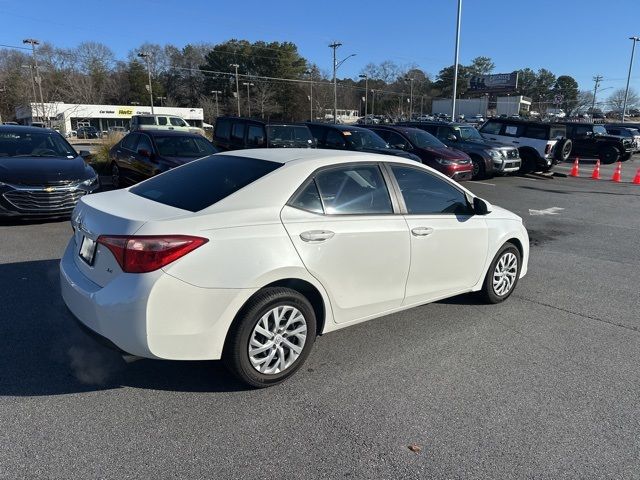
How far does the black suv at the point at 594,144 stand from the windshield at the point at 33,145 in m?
22.7

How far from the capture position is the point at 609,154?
78.5ft

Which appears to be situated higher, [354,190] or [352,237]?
[354,190]

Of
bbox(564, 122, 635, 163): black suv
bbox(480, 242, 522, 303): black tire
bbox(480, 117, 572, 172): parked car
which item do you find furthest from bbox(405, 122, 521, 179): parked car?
bbox(480, 242, 522, 303): black tire

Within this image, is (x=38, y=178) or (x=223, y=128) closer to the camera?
(x=38, y=178)

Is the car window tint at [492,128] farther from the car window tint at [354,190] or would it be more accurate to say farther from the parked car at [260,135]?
the car window tint at [354,190]

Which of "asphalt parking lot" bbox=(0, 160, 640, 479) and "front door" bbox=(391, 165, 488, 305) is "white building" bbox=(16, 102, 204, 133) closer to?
"front door" bbox=(391, 165, 488, 305)

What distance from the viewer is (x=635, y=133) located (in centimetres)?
3055

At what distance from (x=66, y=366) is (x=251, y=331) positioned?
57.2 inches

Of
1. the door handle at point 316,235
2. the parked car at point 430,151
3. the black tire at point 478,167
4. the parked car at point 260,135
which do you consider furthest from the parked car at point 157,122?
the door handle at point 316,235

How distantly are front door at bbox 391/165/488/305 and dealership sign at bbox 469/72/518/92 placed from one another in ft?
305

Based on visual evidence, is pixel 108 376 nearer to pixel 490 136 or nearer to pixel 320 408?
pixel 320 408

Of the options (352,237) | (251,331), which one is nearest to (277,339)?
(251,331)

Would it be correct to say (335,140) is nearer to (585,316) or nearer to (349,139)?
Result: (349,139)

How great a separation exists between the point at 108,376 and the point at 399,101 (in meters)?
114
